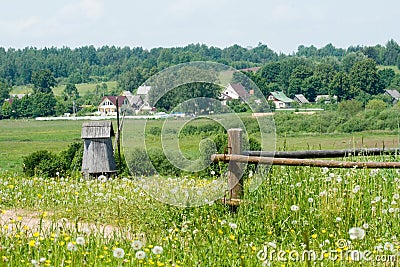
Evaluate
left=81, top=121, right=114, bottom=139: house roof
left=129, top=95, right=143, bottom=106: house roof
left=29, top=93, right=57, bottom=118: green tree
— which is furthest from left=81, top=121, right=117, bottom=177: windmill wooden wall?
left=29, top=93, right=57, bottom=118: green tree

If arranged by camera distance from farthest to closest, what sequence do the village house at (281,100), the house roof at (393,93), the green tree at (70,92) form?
1. the green tree at (70,92)
2. the house roof at (393,93)
3. the village house at (281,100)

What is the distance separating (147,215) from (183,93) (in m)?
1.83

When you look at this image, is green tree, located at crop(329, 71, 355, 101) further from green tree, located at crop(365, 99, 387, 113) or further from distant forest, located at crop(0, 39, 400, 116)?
green tree, located at crop(365, 99, 387, 113)

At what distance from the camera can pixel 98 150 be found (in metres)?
15.0

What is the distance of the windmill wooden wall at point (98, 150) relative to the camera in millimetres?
14867

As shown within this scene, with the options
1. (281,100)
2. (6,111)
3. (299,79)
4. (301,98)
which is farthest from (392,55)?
(6,111)

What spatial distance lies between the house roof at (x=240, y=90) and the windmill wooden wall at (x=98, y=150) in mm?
6863

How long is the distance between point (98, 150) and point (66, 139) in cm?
4324

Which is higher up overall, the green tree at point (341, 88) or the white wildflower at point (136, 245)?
the green tree at point (341, 88)

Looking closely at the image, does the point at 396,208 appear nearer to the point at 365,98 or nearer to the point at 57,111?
the point at 365,98

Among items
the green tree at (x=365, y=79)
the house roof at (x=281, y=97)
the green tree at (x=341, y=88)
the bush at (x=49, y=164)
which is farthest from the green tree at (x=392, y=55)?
the bush at (x=49, y=164)

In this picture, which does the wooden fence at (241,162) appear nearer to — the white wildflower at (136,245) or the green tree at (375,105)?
the white wildflower at (136,245)

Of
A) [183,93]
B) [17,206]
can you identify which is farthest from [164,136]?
[17,206]

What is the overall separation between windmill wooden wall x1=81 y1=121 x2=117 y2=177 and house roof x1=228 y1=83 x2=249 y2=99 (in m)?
6.86
